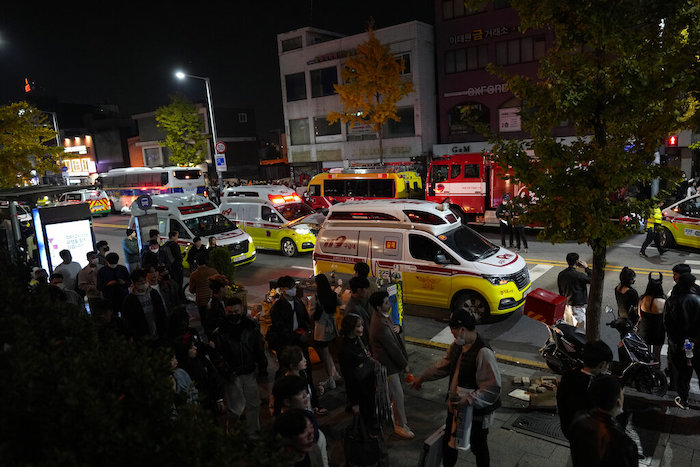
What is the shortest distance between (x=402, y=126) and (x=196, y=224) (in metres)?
25.0

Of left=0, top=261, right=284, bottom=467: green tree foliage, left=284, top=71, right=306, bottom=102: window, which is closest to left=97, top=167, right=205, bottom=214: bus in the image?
left=284, top=71, right=306, bottom=102: window

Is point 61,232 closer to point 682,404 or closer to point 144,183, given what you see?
point 682,404

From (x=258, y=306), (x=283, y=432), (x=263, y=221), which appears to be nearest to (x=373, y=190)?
(x=263, y=221)

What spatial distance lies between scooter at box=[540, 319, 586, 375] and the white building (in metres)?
26.8

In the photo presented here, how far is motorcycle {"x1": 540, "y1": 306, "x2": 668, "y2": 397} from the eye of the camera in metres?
6.59

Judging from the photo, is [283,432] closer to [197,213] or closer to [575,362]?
[575,362]

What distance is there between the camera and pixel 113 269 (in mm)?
9477

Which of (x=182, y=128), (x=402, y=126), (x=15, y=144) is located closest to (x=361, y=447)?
(x=15, y=144)

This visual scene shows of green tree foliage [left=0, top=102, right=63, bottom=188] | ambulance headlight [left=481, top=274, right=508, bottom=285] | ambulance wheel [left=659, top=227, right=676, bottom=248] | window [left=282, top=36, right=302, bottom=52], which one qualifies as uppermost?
window [left=282, top=36, right=302, bottom=52]

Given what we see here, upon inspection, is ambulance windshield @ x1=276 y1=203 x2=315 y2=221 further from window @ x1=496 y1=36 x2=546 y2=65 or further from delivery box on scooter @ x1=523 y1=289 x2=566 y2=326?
window @ x1=496 y1=36 x2=546 y2=65

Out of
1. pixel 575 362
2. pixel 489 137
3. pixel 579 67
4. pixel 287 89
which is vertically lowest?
pixel 575 362

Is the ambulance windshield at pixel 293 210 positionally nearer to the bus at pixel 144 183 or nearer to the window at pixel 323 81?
the bus at pixel 144 183

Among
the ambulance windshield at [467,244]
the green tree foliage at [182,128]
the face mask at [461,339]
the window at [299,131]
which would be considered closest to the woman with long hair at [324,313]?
the face mask at [461,339]

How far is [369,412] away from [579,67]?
4925 mm
